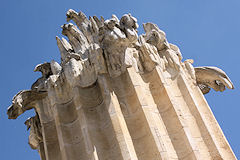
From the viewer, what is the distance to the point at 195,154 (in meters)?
9.71

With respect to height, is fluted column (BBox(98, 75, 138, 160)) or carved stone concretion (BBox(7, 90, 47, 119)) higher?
carved stone concretion (BBox(7, 90, 47, 119))

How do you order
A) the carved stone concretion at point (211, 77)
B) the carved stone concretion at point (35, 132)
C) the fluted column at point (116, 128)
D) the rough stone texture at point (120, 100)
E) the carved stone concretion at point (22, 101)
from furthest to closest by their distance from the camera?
the carved stone concretion at point (35, 132) < the carved stone concretion at point (211, 77) < the carved stone concretion at point (22, 101) < the rough stone texture at point (120, 100) < the fluted column at point (116, 128)

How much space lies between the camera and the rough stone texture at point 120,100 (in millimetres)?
10039

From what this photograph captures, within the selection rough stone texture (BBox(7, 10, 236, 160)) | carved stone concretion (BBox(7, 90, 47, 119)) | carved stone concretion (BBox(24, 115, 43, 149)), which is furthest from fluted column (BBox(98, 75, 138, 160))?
carved stone concretion (BBox(24, 115, 43, 149))

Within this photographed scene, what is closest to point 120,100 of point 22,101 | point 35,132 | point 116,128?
point 116,128

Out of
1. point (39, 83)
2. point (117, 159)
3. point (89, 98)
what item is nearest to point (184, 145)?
point (117, 159)

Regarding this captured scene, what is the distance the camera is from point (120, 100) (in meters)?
10.9

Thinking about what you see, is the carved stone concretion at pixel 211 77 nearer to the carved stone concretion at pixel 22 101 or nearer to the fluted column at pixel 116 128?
the fluted column at pixel 116 128

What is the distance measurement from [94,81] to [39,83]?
2.12 metres

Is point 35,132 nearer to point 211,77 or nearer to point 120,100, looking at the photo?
point 120,100

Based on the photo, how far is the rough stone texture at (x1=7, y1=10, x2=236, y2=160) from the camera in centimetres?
1004

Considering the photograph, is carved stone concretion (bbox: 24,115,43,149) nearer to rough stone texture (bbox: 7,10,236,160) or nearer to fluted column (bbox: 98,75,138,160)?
rough stone texture (bbox: 7,10,236,160)

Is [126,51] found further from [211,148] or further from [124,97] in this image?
[211,148]

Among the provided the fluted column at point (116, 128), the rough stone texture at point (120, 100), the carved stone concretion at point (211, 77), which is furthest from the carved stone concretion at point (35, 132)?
the carved stone concretion at point (211, 77)
